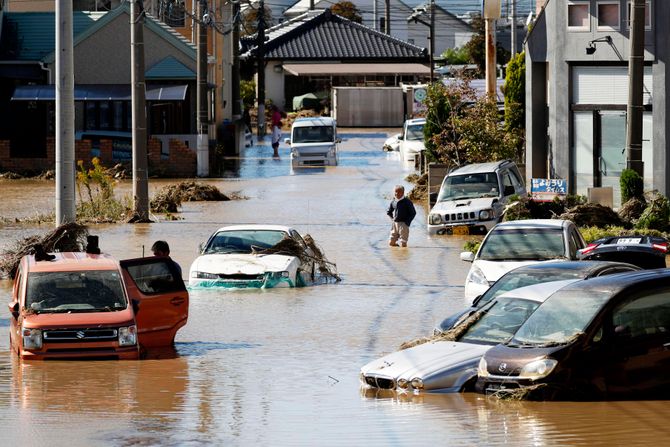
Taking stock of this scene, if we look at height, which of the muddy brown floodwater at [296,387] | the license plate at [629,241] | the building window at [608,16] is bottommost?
the muddy brown floodwater at [296,387]

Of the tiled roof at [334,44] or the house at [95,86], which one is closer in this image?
the house at [95,86]

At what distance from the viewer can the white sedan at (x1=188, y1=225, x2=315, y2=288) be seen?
2384 centimetres

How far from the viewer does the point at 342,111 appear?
8269cm

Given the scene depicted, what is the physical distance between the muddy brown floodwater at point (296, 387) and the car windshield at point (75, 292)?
2.69 feet

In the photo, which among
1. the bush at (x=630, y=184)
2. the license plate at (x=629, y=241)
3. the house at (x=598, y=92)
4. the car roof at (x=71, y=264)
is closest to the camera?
the car roof at (x=71, y=264)

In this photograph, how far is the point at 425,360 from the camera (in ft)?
49.3

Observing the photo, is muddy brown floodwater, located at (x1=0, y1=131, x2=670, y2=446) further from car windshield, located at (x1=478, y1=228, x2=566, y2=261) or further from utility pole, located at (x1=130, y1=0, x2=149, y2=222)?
utility pole, located at (x1=130, y1=0, x2=149, y2=222)

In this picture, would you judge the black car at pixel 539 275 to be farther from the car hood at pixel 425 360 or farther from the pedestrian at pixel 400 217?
the pedestrian at pixel 400 217

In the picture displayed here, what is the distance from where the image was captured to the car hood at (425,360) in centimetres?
1475

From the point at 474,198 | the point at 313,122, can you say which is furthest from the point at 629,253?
the point at 313,122

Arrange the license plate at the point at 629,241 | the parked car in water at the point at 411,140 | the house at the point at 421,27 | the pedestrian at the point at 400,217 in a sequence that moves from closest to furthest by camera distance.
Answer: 1. the license plate at the point at 629,241
2. the pedestrian at the point at 400,217
3. the parked car in water at the point at 411,140
4. the house at the point at 421,27

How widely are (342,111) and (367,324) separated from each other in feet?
205

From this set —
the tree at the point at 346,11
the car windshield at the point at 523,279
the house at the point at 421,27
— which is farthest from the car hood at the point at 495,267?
the house at the point at 421,27

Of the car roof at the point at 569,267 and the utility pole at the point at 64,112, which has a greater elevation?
the utility pole at the point at 64,112
